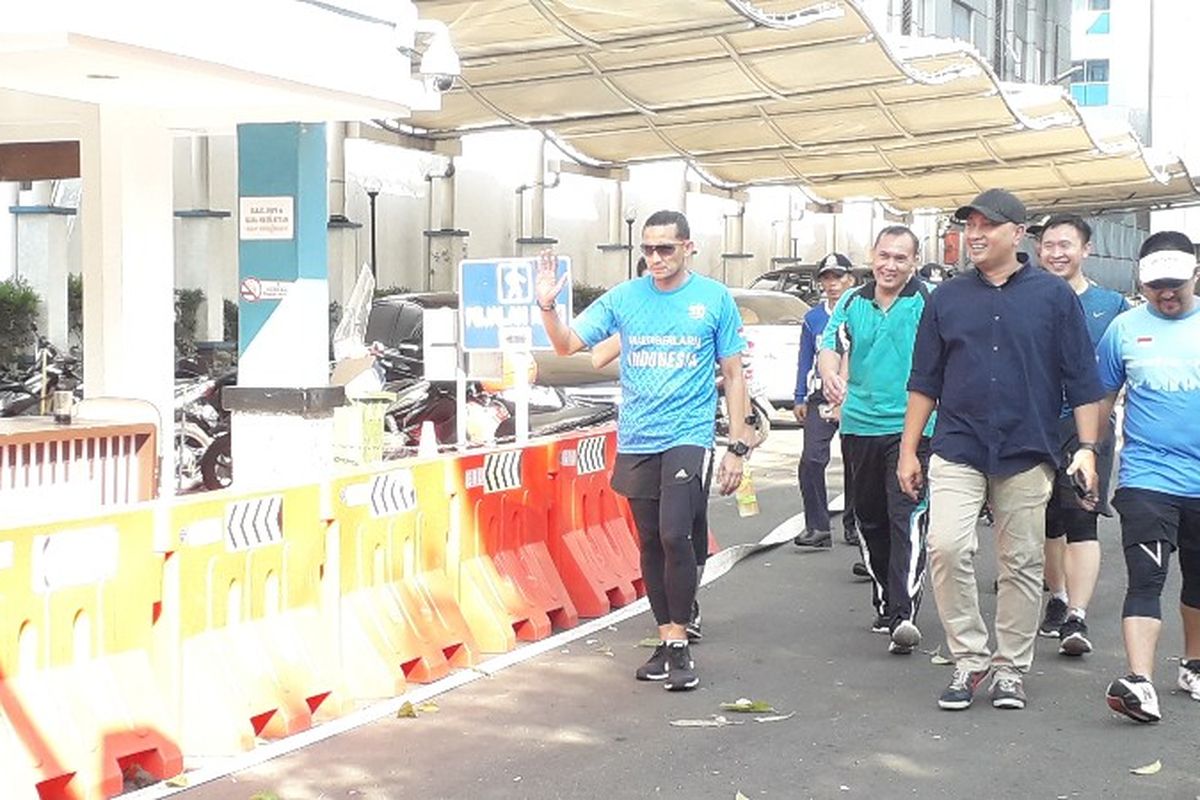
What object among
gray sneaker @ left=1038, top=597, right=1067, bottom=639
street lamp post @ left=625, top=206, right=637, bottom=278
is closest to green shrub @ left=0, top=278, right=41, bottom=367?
gray sneaker @ left=1038, top=597, right=1067, bottom=639

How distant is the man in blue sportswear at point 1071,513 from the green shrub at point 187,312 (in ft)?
52.4

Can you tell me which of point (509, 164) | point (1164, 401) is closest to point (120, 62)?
point (1164, 401)

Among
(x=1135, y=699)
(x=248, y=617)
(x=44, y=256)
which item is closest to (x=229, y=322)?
(x=44, y=256)

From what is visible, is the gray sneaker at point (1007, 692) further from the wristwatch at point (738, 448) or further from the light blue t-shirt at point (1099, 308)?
the light blue t-shirt at point (1099, 308)

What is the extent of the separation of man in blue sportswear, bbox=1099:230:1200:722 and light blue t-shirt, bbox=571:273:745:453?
1.65m

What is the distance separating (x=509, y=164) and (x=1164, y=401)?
25.3 metres

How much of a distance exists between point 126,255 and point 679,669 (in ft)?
15.5

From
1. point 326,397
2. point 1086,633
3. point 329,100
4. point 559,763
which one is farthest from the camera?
point 326,397

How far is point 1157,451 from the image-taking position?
739 centimetres

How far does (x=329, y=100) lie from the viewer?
1102 cm

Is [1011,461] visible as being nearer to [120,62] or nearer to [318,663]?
[318,663]

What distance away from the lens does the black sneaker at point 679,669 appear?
7.84 metres

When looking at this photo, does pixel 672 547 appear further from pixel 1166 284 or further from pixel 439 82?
pixel 439 82

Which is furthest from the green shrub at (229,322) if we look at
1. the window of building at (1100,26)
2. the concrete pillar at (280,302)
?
the window of building at (1100,26)
